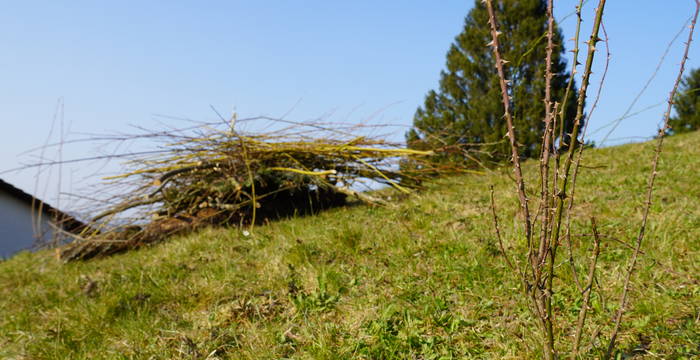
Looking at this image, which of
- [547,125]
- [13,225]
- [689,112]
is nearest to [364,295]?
[547,125]

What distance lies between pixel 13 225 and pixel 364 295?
14673 mm

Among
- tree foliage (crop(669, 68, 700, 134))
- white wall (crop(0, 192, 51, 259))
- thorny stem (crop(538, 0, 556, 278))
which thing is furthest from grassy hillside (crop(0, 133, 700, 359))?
tree foliage (crop(669, 68, 700, 134))

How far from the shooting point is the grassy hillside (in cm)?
250

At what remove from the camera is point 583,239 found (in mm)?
3639

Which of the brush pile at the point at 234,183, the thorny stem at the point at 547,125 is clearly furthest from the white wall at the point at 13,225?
the thorny stem at the point at 547,125

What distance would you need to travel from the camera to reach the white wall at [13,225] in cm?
1329

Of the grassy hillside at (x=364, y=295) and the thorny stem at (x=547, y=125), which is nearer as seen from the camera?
the thorny stem at (x=547, y=125)

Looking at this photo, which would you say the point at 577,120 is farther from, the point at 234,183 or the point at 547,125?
the point at 234,183

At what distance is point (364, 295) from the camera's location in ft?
10.2

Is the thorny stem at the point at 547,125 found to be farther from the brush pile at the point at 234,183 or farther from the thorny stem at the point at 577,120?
the brush pile at the point at 234,183

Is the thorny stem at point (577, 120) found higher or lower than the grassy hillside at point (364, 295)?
higher

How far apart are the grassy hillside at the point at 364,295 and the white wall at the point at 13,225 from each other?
10134 mm

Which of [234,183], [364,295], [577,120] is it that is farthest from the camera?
[234,183]

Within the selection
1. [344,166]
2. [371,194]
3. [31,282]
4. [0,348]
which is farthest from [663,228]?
[31,282]
